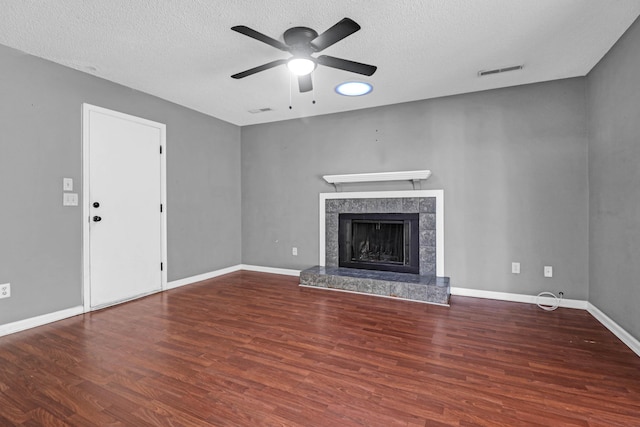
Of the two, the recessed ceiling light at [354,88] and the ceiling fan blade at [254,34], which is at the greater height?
the recessed ceiling light at [354,88]

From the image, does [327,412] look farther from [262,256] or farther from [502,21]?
[262,256]

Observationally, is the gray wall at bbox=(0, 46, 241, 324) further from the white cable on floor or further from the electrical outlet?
the white cable on floor

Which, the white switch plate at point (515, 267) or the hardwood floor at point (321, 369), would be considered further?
the white switch plate at point (515, 267)

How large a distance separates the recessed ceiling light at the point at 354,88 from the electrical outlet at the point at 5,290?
3.65m

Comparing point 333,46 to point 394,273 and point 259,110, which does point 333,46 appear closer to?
point 259,110

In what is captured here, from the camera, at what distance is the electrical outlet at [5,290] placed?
8.57ft

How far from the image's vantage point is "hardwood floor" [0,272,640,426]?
5.29 ft

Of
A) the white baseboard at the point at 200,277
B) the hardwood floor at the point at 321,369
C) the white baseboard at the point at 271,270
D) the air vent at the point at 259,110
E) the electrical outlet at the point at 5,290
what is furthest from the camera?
the white baseboard at the point at 271,270

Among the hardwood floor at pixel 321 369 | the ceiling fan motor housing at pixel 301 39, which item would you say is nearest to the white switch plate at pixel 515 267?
the hardwood floor at pixel 321 369

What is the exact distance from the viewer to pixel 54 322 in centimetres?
289

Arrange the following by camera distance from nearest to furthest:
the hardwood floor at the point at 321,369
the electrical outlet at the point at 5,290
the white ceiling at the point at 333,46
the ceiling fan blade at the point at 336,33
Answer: the hardwood floor at the point at 321,369
the ceiling fan blade at the point at 336,33
the white ceiling at the point at 333,46
the electrical outlet at the point at 5,290

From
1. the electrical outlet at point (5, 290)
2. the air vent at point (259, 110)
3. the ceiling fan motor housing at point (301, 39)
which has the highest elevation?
the air vent at point (259, 110)

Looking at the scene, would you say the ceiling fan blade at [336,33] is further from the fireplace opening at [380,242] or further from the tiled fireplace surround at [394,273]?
the fireplace opening at [380,242]

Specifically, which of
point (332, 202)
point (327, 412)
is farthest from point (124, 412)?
point (332, 202)
